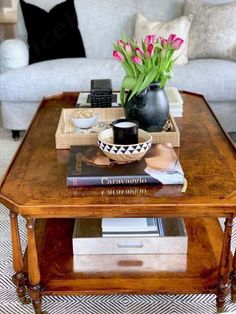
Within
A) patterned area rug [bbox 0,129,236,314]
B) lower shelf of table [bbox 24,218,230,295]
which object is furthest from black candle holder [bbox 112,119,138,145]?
patterned area rug [bbox 0,129,236,314]

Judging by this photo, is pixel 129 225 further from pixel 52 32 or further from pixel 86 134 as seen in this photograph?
pixel 52 32

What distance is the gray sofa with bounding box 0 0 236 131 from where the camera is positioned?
2.72m

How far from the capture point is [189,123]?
188 cm

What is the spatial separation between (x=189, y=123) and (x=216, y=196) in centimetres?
68

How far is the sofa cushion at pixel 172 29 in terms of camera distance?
295 centimetres

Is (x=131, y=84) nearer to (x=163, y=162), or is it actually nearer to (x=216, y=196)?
(x=163, y=162)

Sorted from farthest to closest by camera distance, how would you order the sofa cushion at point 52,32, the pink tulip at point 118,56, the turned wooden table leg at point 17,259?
the sofa cushion at point 52,32
the pink tulip at point 118,56
the turned wooden table leg at point 17,259

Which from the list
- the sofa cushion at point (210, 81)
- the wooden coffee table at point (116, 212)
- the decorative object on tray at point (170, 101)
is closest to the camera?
the wooden coffee table at point (116, 212)

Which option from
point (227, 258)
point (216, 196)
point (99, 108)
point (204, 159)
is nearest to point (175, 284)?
point (227, 258)

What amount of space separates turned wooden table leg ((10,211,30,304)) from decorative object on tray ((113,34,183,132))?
1.97 ft

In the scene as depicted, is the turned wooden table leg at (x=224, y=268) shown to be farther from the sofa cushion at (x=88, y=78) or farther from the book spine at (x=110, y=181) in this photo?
the sofa cushion at (x=88, y=78)

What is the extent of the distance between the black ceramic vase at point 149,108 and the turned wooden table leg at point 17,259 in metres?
0.59

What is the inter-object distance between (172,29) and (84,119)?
1.47m

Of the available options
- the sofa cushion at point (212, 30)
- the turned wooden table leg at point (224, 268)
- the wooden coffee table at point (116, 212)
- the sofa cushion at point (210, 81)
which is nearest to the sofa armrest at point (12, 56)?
the sofa cushion at point (210, 81)
